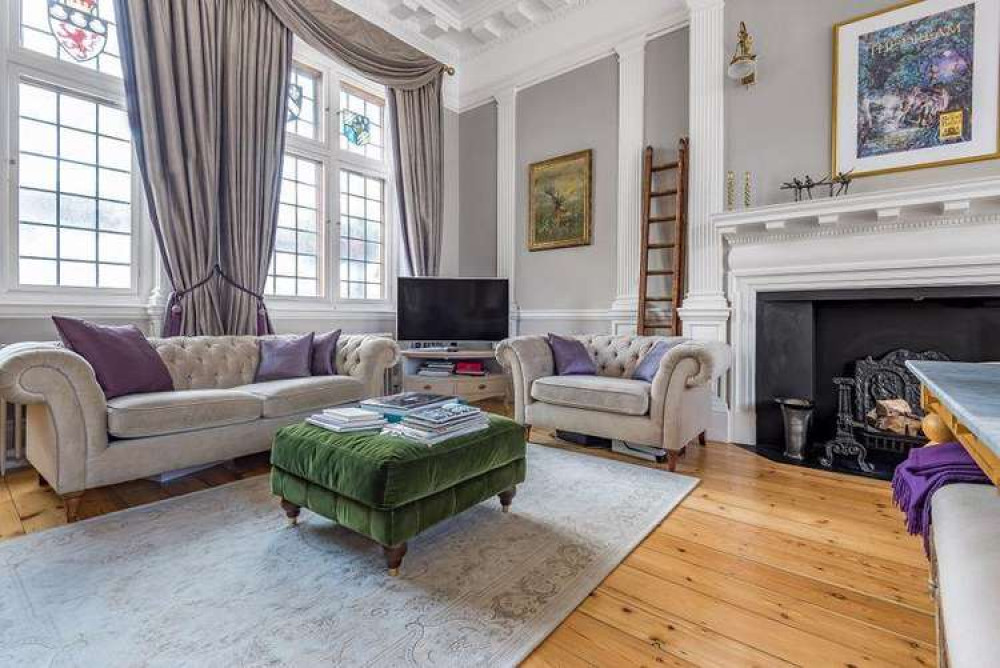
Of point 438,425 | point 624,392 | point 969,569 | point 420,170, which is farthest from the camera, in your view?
point 420,170

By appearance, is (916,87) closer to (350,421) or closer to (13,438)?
(350,421)

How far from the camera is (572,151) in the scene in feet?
14.4

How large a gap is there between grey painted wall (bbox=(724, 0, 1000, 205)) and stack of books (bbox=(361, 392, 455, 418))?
2648mm

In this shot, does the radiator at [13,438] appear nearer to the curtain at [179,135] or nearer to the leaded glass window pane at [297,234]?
the curtain at [179,135]

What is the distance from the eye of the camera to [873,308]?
9.91 ft

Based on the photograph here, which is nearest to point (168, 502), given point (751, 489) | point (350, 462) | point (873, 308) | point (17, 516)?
point (17, 516)

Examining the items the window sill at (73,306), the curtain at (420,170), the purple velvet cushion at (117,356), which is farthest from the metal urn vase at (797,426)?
the window sill at (73,306)

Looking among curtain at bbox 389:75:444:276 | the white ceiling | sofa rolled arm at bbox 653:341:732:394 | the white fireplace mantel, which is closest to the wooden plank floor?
sofa rolled arm at bbox 653:341:732:394

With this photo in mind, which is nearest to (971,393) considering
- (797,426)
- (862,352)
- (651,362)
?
(651,362)

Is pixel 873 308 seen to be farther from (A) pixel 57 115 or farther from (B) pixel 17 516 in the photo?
(A) pixel 57 115

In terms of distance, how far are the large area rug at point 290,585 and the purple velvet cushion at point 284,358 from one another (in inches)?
39.2

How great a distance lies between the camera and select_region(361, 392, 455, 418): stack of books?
78.7 inches

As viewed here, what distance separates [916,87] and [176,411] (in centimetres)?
440

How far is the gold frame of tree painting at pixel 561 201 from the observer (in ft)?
14.1
